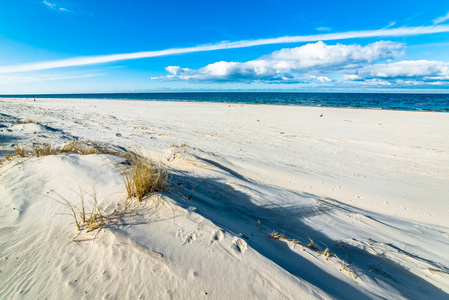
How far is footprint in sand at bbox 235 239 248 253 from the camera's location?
182 cm

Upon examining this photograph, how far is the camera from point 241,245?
73.4 inches

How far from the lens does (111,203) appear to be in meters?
2.31

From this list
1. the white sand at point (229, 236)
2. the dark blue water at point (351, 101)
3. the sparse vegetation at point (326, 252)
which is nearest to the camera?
the white sand at point (229, 236)

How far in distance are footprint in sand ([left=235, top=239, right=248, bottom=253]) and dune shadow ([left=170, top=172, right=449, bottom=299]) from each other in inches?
4.1

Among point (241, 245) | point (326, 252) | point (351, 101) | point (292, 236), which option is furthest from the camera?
point (351, 101)

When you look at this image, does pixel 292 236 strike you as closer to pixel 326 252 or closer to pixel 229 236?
pixel 326 252

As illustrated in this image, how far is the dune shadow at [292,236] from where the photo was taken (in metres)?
1.75

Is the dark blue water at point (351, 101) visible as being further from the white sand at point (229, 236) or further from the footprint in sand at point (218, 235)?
the footprint in sand at point (218, 235)

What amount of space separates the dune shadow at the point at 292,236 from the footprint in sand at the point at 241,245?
0.10m

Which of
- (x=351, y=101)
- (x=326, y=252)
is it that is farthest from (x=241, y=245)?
(x=351, y=101)

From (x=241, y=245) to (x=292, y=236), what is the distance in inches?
35.4

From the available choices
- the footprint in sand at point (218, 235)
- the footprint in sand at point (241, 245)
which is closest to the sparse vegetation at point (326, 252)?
the footprint in sand at point (241, 245)

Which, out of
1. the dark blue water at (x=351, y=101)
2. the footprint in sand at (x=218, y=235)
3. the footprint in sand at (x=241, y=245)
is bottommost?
the dark blue water at (x=351, y=101)

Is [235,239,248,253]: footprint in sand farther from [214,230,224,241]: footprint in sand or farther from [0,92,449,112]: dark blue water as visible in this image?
[0,92,449,112]: dark blue water
